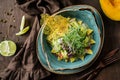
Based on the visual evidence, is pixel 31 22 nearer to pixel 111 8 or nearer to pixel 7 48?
pixel 7 48

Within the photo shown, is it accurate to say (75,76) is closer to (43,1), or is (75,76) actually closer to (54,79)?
(54,79)

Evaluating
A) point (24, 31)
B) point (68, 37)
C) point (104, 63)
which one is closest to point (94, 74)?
point (104, 63)

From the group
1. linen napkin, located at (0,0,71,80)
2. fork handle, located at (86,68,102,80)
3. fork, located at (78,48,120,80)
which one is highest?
linen napkin, located at (0,0,71,80)

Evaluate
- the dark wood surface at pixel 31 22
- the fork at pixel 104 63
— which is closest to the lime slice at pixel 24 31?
the dark wood surface at pixel 31 22

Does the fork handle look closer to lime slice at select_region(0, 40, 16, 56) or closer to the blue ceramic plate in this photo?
the blue ceramic plate

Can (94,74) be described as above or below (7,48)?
below

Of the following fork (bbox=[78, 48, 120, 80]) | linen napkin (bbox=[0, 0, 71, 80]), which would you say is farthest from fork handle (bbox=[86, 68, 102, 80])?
linen napkin (bbox=[0, 0, 71, 80])

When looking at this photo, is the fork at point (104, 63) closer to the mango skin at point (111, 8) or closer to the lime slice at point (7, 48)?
the mango skin at point (111, 8)
